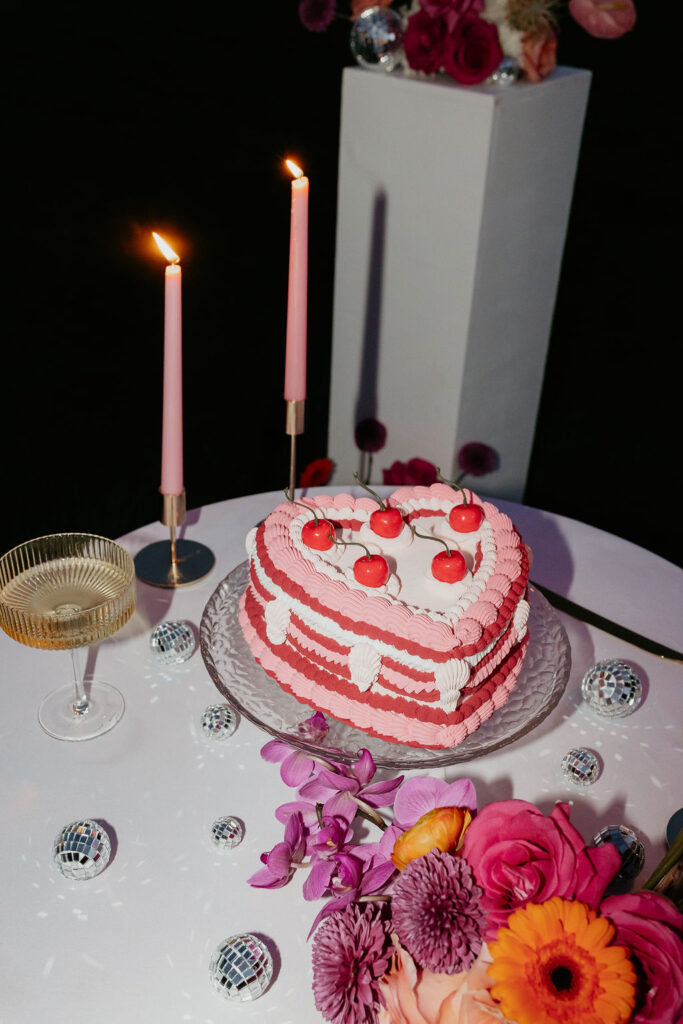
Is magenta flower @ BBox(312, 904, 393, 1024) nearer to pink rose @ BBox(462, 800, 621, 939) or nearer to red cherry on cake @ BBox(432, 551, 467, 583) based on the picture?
pink rose @ BBox(462, 800, 621, 939)

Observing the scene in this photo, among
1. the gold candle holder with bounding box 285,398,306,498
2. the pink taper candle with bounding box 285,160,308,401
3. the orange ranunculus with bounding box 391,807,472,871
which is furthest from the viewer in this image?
the gold candle holder with bounding box 285,398,306,498

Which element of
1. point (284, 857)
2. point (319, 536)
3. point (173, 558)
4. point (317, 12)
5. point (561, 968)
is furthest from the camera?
point (317, 12)

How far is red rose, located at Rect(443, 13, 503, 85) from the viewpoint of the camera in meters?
1.73

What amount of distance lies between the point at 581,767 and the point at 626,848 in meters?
0.13

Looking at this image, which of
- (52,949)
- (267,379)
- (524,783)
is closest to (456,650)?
(524,783)

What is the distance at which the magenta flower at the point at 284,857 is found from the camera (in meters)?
0.87

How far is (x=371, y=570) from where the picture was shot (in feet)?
3.38

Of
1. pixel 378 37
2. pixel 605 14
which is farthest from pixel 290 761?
pixel 605 14

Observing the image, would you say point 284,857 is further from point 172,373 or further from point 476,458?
point 476,458

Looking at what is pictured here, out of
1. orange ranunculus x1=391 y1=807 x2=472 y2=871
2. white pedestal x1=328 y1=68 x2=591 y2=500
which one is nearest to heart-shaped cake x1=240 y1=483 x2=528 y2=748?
orange ranunculus x1=391 y1=807 x2=472 y2=871

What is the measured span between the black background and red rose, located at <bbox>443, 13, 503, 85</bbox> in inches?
31.4

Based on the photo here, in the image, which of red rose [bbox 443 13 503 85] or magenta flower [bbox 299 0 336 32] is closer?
red rose [bbox 443 13 503 85]

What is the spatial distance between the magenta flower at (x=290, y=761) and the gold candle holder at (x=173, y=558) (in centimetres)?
42

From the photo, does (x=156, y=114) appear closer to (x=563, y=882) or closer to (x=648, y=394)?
(x=648, y=394)
